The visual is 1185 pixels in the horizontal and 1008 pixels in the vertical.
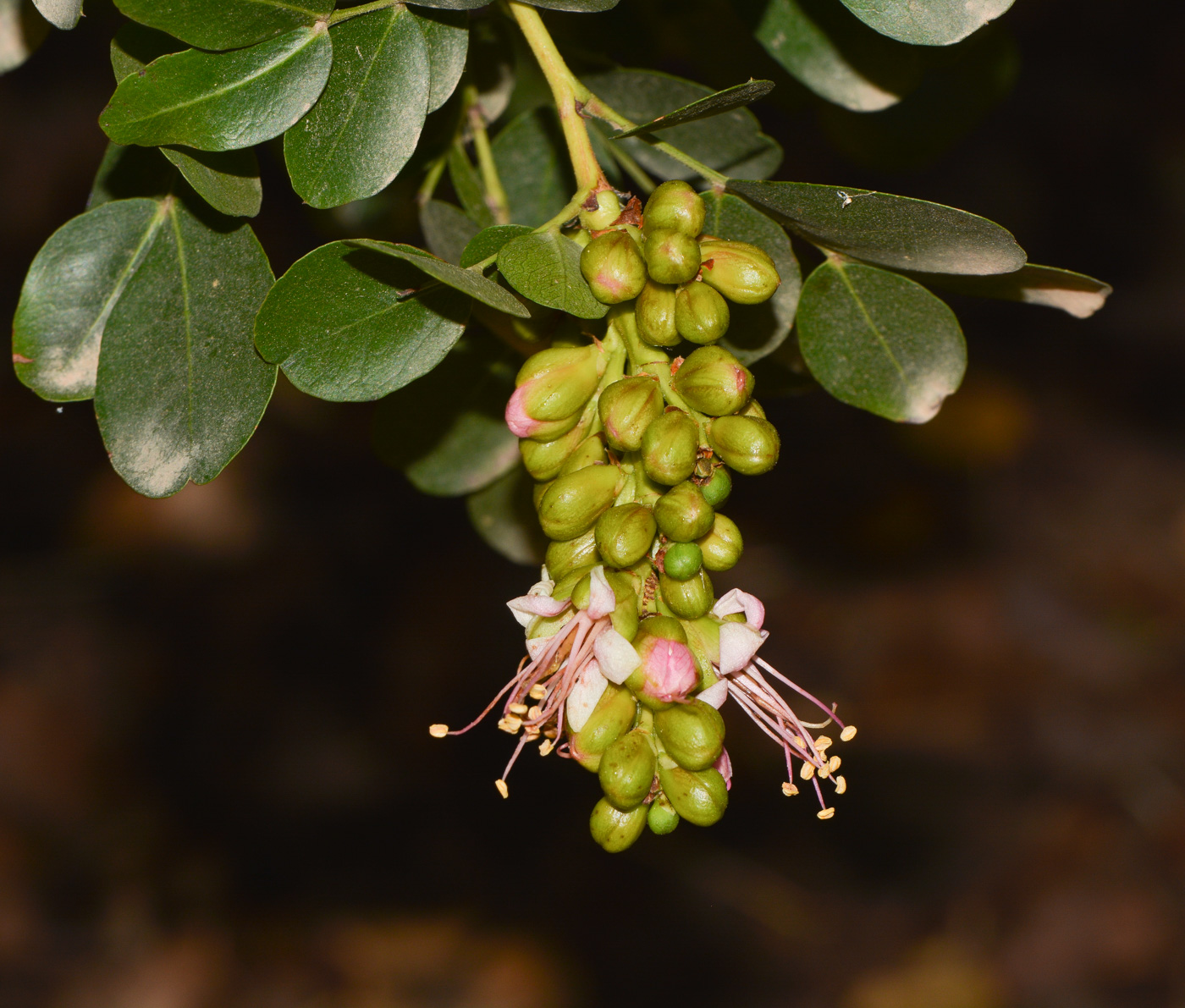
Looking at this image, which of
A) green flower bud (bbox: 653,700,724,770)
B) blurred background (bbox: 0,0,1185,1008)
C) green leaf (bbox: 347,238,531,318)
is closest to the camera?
green leaf (bbox: 347,238,531,318)

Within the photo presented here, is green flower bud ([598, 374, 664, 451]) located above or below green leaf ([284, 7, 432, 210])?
below

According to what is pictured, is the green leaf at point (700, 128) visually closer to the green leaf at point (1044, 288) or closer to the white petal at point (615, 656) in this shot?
the green leaf at point (1044, 288)

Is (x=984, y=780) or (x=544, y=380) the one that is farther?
(x=984, y=780)

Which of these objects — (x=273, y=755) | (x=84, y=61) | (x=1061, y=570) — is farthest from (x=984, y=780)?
(x=84, y=61)

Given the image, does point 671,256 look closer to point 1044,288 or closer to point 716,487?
point 716,487

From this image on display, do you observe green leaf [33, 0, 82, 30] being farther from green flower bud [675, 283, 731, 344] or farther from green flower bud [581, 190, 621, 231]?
green flower bud [675, 283, 731, 344]

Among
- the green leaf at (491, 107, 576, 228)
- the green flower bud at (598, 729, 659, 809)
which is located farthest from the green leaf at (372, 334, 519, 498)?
the green flower bud at (598, 729, 659, 809)

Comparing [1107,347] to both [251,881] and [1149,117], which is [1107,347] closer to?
[1149,117]
